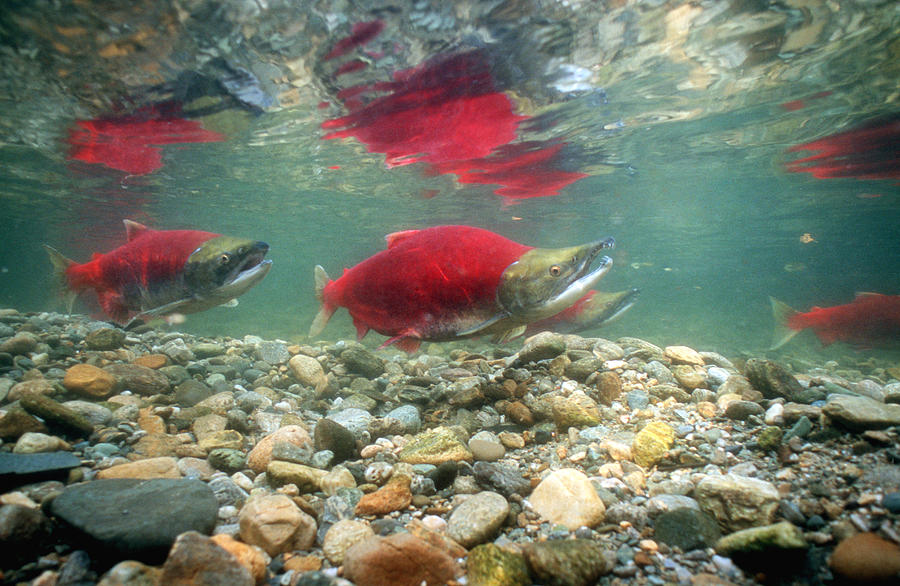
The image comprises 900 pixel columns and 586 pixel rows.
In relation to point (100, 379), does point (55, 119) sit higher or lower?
higher

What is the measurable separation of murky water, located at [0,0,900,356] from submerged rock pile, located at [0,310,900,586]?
19.2ft

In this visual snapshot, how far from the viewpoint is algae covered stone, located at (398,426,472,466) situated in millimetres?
2846

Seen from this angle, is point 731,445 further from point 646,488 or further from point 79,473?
point 79,473

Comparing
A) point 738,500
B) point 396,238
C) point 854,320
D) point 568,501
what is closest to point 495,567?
point 568,501

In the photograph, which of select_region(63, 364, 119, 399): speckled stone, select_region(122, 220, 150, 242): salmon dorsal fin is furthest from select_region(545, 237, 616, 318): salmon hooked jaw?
select_region(122, 220, 150, 242): salmon dorsal fin

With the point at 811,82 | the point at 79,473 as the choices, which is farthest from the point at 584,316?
the point at 811,82

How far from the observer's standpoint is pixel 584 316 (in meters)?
7.58

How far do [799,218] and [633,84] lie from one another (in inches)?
1165

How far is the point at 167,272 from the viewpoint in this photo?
13.8 ft

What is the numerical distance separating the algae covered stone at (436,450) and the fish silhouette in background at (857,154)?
1742cm

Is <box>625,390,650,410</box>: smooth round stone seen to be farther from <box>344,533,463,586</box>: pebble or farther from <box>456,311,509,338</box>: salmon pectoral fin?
<box>344,533,463,586</box>: pebble

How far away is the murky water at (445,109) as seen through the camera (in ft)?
21.8

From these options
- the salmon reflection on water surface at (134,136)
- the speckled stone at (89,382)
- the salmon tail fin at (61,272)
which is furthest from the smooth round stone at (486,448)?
the salmon reflection on water surface at (134,136)

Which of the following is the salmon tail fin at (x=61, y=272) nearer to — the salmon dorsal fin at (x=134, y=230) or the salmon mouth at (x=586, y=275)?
the salmon dorsal fin at (x=134, y=230)
